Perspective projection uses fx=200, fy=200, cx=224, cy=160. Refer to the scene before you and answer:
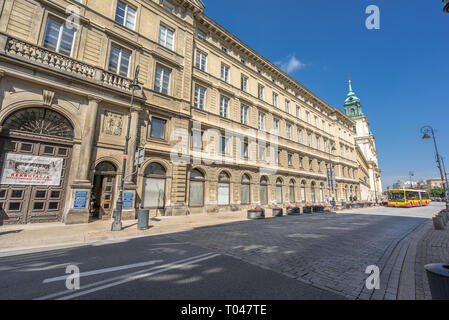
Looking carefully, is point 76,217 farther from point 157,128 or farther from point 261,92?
point 261,92

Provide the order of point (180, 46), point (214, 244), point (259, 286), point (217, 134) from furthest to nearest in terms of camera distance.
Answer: point (217, 134), point (180, 46), point (214, 244), point (259, 286)

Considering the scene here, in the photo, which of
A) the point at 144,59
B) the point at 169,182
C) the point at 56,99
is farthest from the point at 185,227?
the point at 144,59

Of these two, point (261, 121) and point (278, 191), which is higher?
point (261, 121)

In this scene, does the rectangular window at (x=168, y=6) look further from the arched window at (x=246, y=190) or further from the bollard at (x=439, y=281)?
the bollard at (x=439, y=281)

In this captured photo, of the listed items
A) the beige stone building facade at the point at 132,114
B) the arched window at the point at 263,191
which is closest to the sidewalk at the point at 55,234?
the beige stone building facade at the point at 132,114

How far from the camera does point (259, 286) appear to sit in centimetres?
372

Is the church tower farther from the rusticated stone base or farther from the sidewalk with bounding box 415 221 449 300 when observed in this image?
the rusticated stone base

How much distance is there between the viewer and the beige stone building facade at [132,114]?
10.4m

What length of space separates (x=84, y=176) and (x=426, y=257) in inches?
582

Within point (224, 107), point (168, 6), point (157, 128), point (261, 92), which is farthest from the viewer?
point (261, 92)

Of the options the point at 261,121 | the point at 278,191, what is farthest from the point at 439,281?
the point at 261,121

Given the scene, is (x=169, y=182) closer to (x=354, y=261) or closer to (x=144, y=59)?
(x=144, y=59)

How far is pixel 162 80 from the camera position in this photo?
53.6ft
